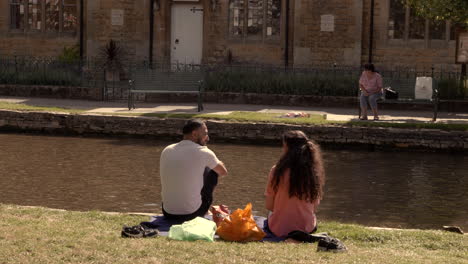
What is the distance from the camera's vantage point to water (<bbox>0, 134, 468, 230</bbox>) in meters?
12.8

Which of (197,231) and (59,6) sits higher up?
(59,6)

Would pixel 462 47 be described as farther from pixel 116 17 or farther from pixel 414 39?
pixel 116 17

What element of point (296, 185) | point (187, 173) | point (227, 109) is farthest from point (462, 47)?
point (296, 185)

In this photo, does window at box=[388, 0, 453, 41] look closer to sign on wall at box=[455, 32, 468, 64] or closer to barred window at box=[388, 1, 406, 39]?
barred window at box=[388, 1, 406, 39]

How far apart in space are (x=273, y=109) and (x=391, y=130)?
4.86 m

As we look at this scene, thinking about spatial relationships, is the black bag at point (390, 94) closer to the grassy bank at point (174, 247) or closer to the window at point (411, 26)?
the window at point (411, 26)

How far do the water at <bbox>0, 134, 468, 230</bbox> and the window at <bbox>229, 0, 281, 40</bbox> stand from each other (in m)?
10.3

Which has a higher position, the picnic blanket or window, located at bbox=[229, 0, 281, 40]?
window, located at bbox=[229, 0, 281, 40]

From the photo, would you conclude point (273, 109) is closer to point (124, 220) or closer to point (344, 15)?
point (344, 15)

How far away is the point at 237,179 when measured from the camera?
1529 cm

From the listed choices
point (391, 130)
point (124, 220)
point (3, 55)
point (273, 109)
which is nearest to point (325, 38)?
point (273, 109)

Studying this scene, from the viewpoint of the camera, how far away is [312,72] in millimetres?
26312

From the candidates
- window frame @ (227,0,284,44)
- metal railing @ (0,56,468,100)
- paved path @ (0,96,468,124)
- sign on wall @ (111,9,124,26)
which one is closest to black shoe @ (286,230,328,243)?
paved path @ (0,96,468,124)

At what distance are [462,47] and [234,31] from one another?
824 centimetres
